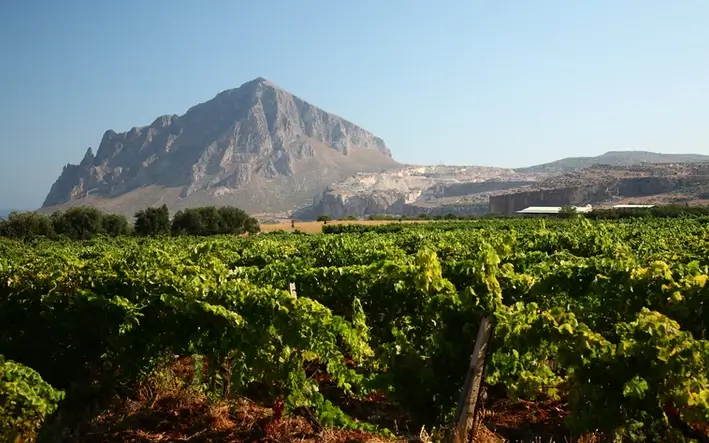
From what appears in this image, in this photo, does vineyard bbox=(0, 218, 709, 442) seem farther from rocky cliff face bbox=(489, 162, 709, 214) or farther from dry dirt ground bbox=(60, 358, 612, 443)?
rocky cliff face bbox=(489, 162, 709, 214)

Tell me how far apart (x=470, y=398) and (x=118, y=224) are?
64795 millimetres

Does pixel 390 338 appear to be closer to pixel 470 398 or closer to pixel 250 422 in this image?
pixel 250 422

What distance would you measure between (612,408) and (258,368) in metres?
2.96

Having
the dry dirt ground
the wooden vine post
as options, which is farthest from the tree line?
the wooden vine post

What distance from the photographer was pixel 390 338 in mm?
6598

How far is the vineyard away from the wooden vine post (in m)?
0.25

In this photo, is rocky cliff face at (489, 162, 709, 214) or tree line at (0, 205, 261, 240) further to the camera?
rocky cliff face at (489, 162, 709, 214)

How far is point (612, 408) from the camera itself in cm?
371

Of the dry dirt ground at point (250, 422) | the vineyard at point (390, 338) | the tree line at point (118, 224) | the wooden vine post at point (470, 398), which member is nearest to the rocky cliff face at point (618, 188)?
the tree line at point (118, 224)

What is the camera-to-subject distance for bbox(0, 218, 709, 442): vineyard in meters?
3.80

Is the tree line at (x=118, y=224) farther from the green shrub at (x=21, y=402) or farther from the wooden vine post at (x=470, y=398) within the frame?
the wooden vine post at (x=470, y=398)

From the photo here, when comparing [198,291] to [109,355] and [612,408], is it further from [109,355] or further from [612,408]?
[612,408]

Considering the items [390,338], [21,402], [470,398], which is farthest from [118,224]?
[470,398]

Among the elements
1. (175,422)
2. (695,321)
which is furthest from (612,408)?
(175,422)
